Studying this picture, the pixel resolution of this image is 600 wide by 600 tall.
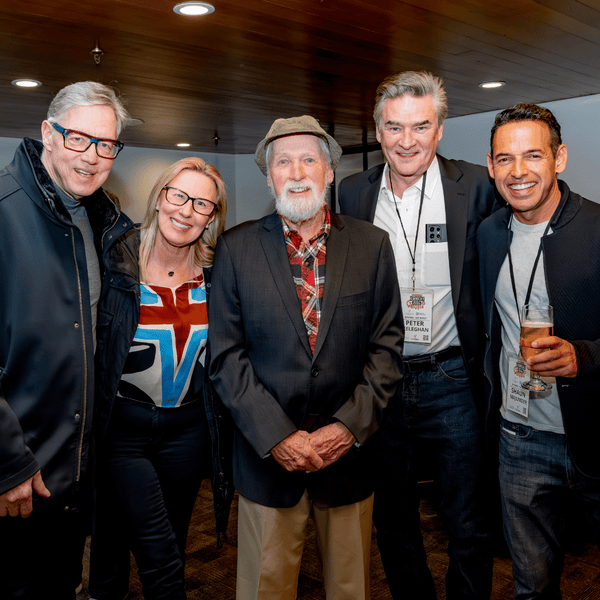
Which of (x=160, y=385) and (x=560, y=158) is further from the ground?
(x=560, y=158)

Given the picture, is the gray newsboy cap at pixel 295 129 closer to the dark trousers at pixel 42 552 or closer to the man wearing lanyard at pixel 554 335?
the man wearing lanyard at pixel 554 335

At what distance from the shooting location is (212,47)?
4086mm

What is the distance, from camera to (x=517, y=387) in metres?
2.08

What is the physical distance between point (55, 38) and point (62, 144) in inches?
91.2

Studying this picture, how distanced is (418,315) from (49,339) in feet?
4.34

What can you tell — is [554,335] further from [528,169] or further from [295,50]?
[295,50]

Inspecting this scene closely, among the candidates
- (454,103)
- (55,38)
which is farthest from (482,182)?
(454,103)

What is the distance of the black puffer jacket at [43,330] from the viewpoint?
1.79 meters

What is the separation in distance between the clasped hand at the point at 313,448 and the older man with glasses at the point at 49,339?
2.09 ft

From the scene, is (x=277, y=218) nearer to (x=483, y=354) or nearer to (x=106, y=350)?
(x=106, y=350)

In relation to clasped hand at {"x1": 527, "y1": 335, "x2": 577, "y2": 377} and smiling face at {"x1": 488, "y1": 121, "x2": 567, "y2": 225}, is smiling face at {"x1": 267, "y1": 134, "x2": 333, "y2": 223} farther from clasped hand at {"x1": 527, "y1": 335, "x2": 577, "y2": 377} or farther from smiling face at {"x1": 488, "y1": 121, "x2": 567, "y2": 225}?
clasped hand at {"x1": 527, "y1": 335, "x2": 577, "y2": 377}

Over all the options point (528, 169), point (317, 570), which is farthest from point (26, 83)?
point (528, 169)

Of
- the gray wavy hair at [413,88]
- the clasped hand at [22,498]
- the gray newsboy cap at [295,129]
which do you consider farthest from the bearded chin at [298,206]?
the clasped hand at [22,498]

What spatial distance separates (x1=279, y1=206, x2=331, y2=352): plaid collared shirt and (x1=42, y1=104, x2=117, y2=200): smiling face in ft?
2.15
